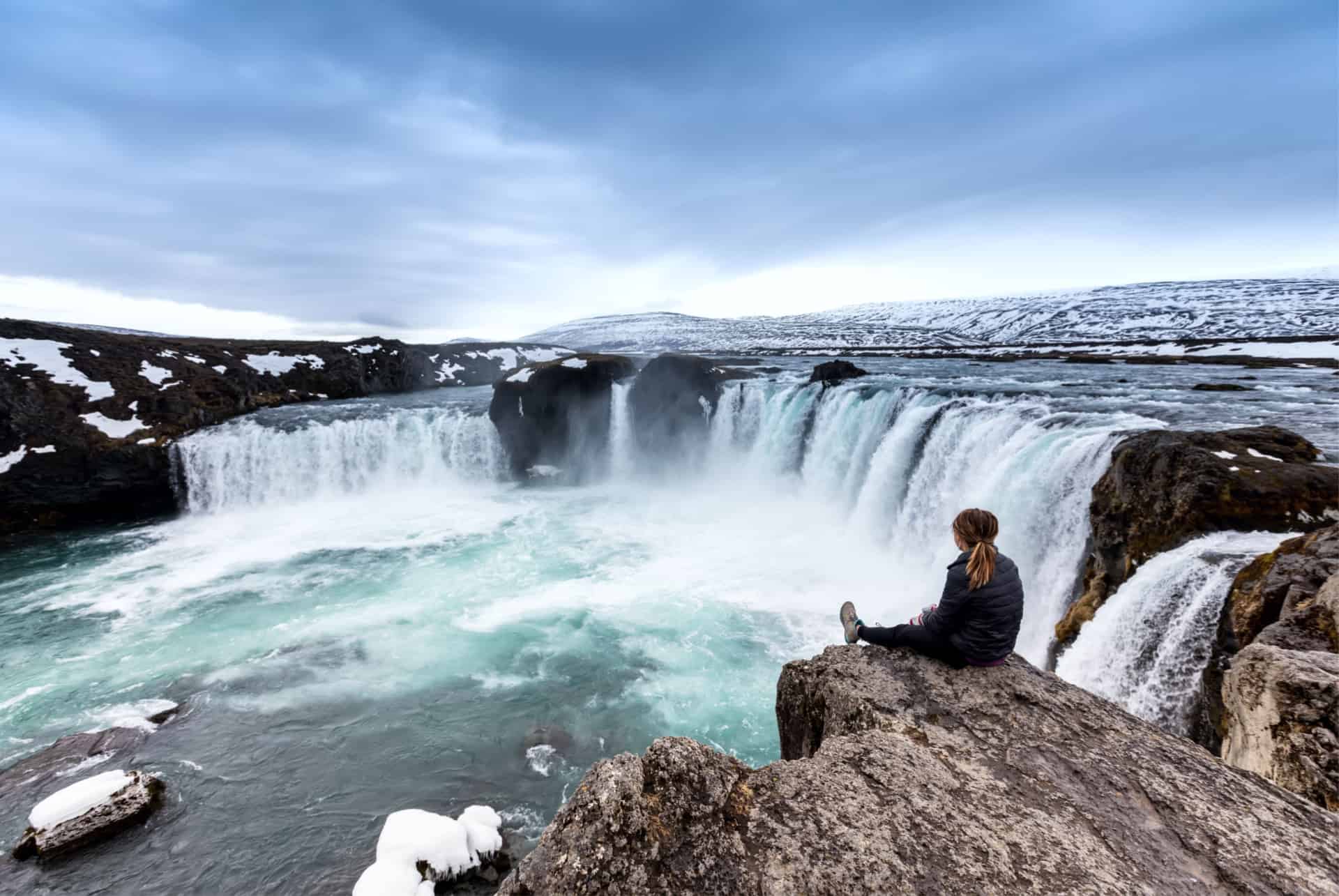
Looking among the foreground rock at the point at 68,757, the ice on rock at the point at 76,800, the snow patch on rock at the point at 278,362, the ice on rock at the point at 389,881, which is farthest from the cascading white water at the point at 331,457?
the ice on rock at the point at 389,881

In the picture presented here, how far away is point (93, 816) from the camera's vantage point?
7.97 m

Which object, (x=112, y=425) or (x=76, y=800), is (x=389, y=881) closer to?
(x=76, y=800)

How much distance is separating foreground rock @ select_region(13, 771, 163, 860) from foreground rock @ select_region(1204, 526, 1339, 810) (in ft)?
44.1

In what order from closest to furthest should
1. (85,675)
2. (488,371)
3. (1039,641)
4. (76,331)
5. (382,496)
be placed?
(1039,641)
(85,675)
(382,496)
(76,331)
(488,371)

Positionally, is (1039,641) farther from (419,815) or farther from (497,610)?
(497,610)

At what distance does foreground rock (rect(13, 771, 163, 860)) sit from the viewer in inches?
299

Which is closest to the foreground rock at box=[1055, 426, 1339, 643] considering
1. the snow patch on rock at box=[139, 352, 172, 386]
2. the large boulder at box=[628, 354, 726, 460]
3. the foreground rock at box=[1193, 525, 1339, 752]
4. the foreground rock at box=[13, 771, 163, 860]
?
the foreground rock at box=[1193, 525, 1339, 752]

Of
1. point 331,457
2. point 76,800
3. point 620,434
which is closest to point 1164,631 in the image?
point 76,800

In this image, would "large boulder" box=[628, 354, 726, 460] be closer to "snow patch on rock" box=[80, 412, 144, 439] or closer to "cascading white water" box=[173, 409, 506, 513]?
"cascading white water" box=[173, 409, 506, 513]

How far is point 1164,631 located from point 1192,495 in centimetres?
296

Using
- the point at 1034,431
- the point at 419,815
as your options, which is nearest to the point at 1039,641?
the point at 1034,431

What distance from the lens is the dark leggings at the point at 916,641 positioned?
15.9ft

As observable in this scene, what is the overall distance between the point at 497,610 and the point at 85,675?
9114mm

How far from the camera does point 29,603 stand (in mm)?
16891
